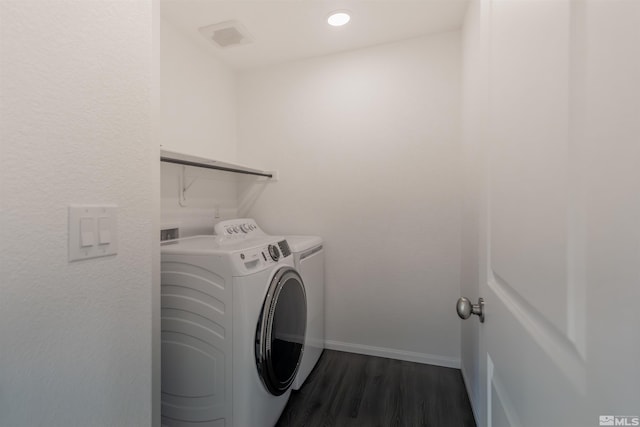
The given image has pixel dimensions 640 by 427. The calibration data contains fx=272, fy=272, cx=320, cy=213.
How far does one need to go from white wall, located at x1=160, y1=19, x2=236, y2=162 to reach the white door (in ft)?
6.05

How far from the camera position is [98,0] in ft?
2.24

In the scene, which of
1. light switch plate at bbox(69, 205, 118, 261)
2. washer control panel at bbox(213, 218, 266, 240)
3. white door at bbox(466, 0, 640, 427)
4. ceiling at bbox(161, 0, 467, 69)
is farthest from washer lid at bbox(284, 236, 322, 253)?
ceiling at bbox(161, 0, 467, 69)

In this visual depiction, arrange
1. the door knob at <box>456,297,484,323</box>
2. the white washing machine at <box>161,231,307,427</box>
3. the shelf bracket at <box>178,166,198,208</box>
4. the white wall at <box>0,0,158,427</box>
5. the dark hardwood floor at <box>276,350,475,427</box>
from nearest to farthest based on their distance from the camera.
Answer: the white wall at <box>0,0,158,427</box>
the door knob at <box>456,297,484,323</box>
the white washing machine at <box>161,231,307,427</box>
the dark hardwood floor at <box>276,350,475,427</box>
the shelf bracket at <box>178,166,198,208</box>

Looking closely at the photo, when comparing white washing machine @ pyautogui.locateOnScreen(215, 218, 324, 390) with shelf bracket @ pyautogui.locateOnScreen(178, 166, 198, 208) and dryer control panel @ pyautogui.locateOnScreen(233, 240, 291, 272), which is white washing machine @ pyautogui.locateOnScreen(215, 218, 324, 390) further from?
shelf bracket @ pyautogui.locateOnScreen(178, 166, 198, 208)

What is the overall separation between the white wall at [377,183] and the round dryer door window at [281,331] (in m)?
0.66

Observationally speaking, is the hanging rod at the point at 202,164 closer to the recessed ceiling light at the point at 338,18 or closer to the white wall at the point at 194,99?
the white wall at the point at 194,99

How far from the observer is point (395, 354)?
7.13 ft

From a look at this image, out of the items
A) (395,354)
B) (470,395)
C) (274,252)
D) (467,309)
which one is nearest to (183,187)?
(274,252)

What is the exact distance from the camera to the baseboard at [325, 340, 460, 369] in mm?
2059

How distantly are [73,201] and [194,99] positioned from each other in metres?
1.79

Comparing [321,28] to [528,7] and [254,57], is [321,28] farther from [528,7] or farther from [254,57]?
[528,7]

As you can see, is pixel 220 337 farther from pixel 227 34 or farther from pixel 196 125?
pixel 227 34

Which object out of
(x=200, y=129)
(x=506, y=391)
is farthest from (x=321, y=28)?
(x=506, y=391)

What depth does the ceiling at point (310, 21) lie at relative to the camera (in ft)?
5.68
